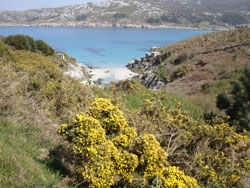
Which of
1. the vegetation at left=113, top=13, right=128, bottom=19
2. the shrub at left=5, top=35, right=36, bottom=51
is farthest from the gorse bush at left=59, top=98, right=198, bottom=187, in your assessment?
the vegetation at left=113, top=13, right=128, bottom=19

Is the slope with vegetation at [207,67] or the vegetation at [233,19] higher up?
the vegetation at [233,19]

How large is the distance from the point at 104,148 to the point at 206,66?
19.5 meters

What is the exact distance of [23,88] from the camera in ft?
23.2

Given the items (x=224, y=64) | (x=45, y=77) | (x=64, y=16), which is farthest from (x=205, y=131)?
(x=64, y=16)

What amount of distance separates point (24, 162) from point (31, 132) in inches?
60.9

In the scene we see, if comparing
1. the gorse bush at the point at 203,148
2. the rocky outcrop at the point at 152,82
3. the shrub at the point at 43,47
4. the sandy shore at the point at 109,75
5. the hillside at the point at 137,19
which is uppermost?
the hillside at the point at 137,19

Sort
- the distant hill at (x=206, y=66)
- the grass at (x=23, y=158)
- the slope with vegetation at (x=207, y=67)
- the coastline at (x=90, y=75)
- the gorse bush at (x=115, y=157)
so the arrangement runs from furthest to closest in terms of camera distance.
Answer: the distant hill at (x=206, y=66) → the slope with vegetation at (x=207, y=67) → the coastline at (x=90, y=75) → the gorse bush at (x=115, y=157) → the grass at (x=23, y=158)

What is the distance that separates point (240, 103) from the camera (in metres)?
7.48

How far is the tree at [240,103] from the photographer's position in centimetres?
690

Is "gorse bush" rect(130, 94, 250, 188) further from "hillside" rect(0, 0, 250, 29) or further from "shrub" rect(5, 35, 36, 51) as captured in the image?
"hillside" rect(0, 0, 250, 29)

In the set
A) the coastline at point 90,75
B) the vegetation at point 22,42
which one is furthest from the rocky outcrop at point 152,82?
the vegetation at point 22,42

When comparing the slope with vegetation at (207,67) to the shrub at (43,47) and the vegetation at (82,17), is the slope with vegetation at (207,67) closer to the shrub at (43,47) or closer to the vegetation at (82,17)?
the shrub at (43,47)

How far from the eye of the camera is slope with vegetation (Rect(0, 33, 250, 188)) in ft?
10.5

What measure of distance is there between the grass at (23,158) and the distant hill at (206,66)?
481 inches
